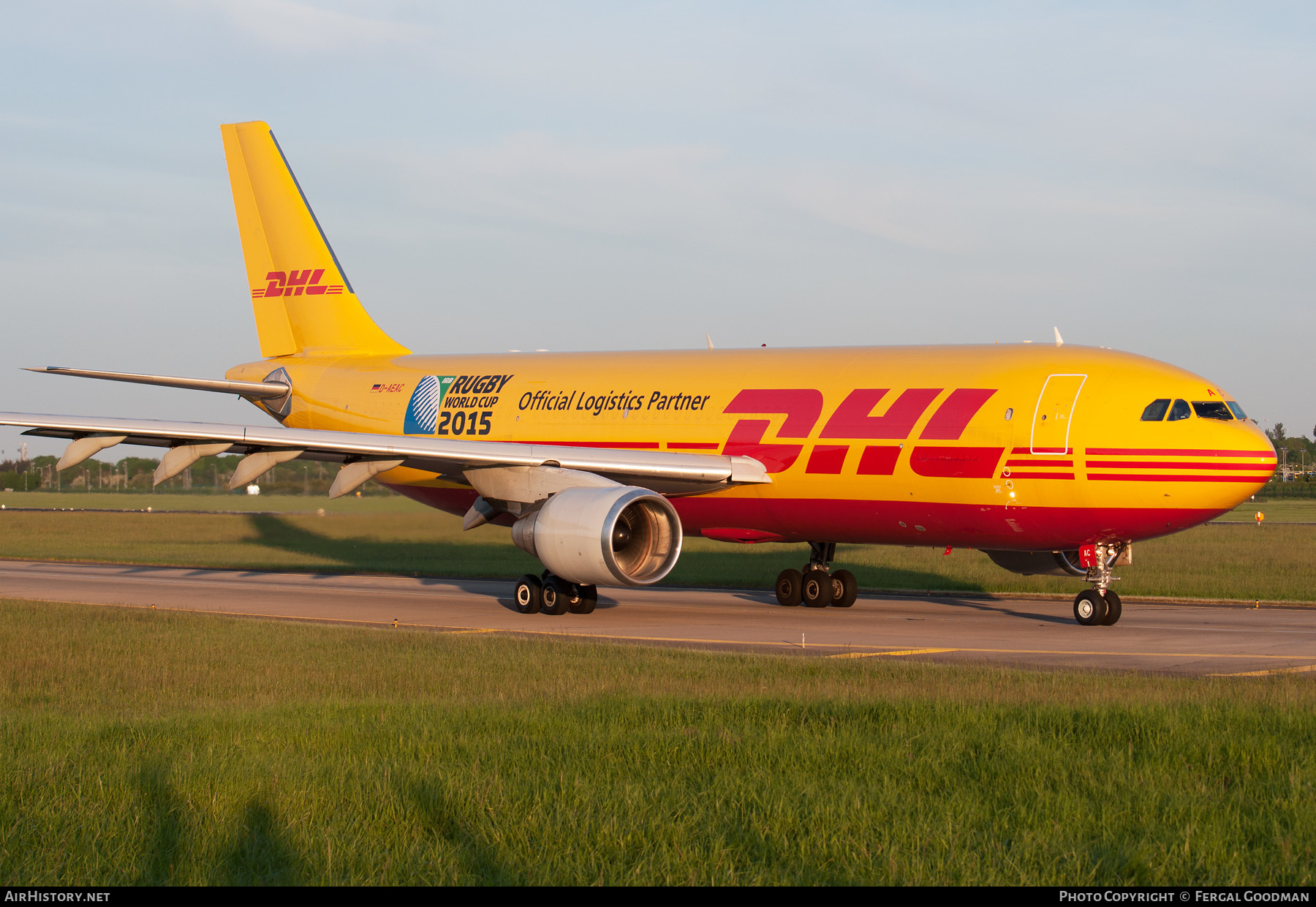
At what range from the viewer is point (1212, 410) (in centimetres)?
1800

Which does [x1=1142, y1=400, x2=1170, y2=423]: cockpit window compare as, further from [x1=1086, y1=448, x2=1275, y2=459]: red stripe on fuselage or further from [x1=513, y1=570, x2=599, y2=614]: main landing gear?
[x1=513, y1=570, x2=599, y2=614]: main landing gear

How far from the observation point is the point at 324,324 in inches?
1112

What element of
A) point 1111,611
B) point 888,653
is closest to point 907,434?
point 1111,611

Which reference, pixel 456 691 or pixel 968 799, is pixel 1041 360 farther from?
pixel 968 799

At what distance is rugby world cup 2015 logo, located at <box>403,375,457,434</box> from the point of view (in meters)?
25.9

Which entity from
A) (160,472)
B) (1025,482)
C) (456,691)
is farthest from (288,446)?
(1025,482)

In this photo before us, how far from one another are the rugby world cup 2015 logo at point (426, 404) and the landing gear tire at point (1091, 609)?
1340 centimetres

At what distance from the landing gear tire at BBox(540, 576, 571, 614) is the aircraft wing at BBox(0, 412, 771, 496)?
1974 mm

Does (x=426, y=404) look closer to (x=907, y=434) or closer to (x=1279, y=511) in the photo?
(x=907, y=434)

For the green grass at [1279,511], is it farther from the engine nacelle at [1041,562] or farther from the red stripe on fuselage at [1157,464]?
the red stripe on fuselage at [1157,464]

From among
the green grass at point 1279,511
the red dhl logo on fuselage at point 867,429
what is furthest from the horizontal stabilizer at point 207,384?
the green grass at point 1279,511

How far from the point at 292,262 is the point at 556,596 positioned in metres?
11.9

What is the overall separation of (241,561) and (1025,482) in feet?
77.0

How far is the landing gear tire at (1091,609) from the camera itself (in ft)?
60.6
